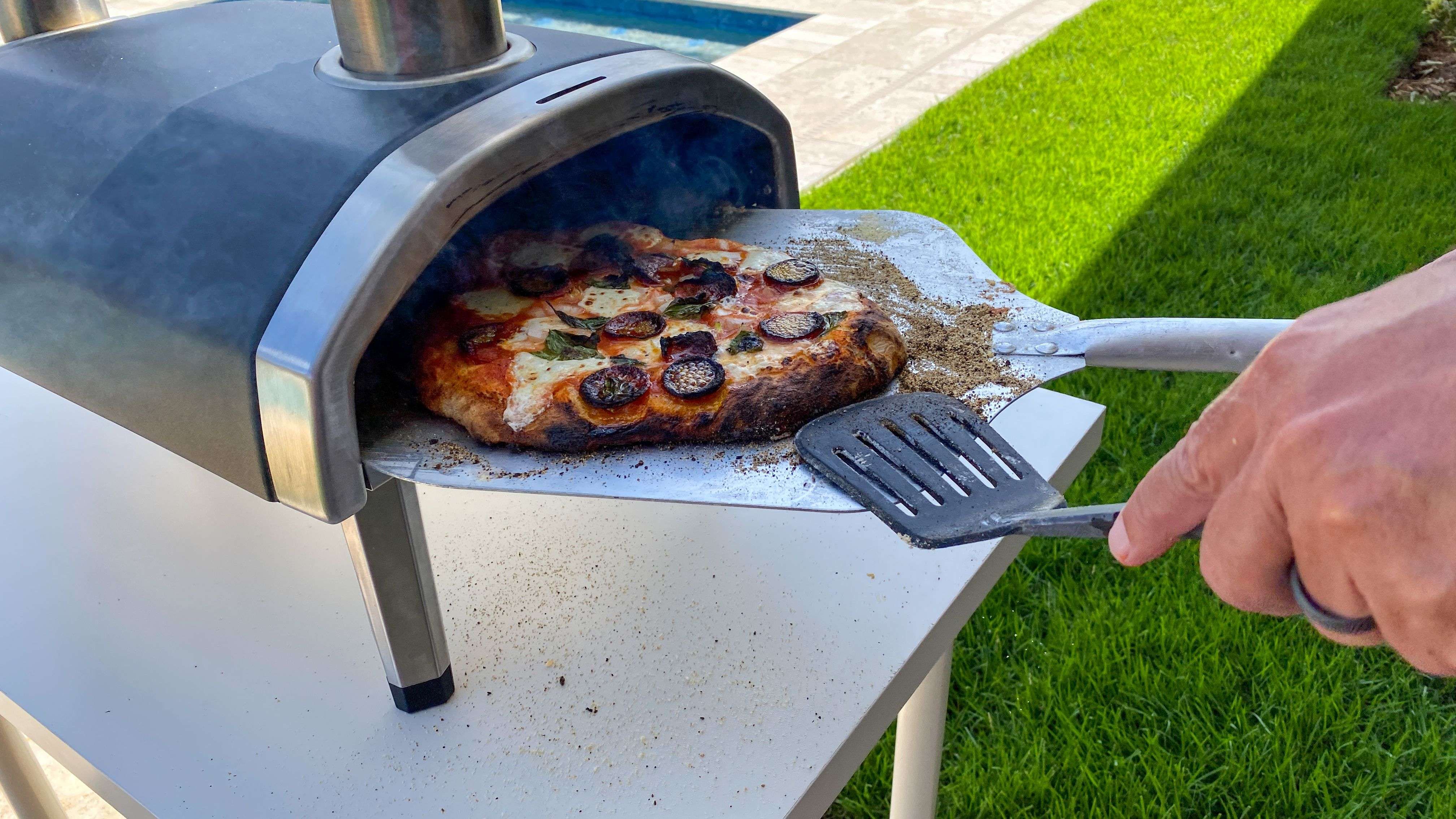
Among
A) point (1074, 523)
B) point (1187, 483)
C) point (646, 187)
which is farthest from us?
point (646, 187)

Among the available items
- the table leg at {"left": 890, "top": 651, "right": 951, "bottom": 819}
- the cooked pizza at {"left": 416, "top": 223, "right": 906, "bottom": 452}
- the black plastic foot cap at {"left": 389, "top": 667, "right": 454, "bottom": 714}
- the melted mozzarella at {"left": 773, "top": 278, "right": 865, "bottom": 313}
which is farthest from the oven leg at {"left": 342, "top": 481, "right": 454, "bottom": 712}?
the table leg at {"left": 890, "top": 651, "right": 951, "bottom": 819}

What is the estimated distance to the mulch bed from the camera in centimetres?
481

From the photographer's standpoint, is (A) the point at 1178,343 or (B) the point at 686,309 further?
(B) the point at 686,309

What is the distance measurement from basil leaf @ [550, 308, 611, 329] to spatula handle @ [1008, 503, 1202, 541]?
2.44 ft

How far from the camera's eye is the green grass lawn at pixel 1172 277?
6.37 feet

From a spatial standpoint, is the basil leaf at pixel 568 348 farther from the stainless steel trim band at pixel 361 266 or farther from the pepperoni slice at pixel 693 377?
the stainless steel trim band at pixel 361 266

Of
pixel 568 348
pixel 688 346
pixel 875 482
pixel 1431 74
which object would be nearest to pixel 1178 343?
pixel 875 482

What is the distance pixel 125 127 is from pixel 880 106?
15.3 feet

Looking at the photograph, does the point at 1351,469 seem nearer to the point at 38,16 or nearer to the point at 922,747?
the point at 922,747

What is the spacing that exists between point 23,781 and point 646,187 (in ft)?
5.40

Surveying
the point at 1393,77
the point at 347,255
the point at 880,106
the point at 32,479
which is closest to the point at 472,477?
the point at 347,255

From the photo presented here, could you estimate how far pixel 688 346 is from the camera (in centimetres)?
138

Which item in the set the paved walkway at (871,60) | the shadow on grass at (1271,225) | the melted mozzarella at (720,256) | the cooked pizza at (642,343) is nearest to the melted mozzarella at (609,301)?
the cooked pizza at (642,343)

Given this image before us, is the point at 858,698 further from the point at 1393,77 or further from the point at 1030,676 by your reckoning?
the point at 1393,77
